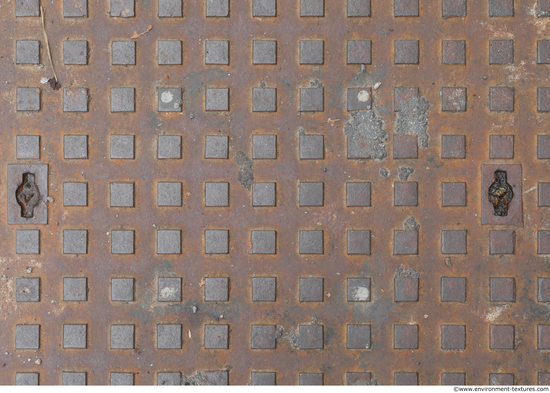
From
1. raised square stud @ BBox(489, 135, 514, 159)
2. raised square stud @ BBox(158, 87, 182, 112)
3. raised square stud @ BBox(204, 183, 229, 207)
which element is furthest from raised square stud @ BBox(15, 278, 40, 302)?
raised square stud @ BBox(489, 135, 514, 159)

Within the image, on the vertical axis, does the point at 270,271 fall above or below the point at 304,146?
below

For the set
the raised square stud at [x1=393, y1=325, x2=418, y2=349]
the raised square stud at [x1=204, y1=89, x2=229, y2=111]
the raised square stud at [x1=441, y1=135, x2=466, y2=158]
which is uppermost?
the raised square stud at [x1=204, y1=89, x2=229, y2=111]

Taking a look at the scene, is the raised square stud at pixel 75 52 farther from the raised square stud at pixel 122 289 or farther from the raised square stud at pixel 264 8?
the raised square stud at pixel 122 289

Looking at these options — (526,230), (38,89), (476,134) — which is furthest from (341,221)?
(38,89)

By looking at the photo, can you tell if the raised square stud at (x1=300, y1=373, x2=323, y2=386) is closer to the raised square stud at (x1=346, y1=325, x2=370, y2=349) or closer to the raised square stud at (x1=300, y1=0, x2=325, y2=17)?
the raised square stud at (x1=346, y1=325, x2=370, y2=349)

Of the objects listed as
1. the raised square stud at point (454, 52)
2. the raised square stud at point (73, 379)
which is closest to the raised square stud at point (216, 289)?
the raised square stud at point (73, 379)

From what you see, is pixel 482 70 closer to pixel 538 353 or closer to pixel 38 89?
pixel 538 353

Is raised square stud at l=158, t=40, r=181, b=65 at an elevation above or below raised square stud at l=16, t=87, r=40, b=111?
above
